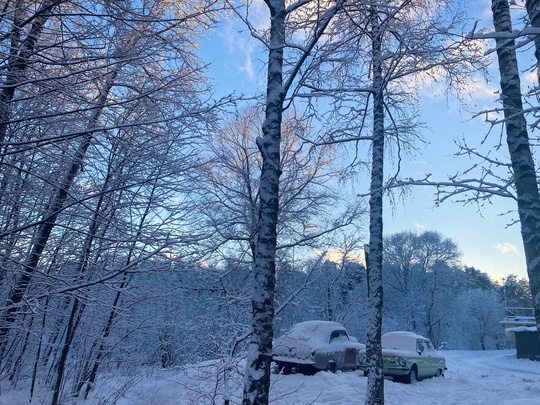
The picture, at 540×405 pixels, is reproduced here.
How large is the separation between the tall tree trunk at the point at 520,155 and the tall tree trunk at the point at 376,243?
2695 millimetres

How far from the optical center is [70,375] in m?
10.2

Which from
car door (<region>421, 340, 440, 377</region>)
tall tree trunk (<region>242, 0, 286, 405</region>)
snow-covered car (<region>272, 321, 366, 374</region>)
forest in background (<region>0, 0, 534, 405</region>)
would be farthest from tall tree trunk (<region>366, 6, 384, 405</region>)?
car door (<region>421, 340, 440, 377</region>)

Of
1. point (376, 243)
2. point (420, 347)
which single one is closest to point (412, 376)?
point (420, 347)

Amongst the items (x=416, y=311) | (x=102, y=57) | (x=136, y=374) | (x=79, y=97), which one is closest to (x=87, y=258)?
(x=79, y=97)

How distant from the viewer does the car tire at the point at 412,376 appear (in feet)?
45.9

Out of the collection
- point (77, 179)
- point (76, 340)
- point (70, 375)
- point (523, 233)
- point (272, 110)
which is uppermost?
point (272, 110)

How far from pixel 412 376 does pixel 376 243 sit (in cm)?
866

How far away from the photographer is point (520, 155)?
14.4ft

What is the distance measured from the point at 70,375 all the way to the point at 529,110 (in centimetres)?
1147

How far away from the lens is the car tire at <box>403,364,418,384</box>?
14.0 meters

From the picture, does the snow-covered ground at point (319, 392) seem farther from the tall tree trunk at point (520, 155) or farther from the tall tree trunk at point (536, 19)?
the tall tree trunk at point (536, 19)

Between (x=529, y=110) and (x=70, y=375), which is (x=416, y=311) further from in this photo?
(x=529, y=110)

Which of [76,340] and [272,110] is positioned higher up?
[272,110]

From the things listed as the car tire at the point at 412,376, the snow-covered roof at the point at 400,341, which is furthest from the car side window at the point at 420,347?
the car tire at the point at 412,376
